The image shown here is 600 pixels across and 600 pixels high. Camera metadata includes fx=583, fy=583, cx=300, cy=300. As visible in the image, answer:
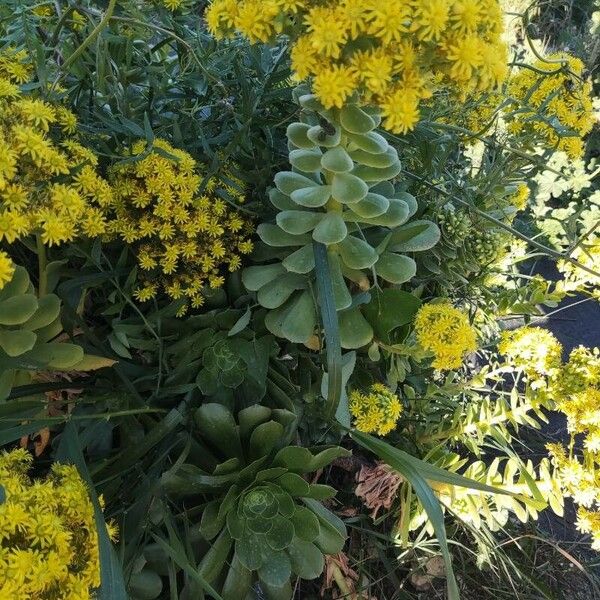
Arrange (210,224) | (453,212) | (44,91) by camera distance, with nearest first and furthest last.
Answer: (44,91) < (210,224) < (453,212)

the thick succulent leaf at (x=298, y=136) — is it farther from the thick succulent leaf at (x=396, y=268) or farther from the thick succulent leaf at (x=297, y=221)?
the thick succulent leaf at (x=396, y=268)

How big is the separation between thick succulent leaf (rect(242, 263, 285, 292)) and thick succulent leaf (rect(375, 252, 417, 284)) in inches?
5.6

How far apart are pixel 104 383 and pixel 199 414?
14cm

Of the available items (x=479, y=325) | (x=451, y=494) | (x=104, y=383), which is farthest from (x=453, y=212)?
(x=104, y=383)

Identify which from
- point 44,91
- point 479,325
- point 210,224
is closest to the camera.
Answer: point 44,91

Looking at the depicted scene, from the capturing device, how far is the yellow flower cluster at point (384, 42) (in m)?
0.47

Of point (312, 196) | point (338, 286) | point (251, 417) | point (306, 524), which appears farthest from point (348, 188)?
point (306, 524)

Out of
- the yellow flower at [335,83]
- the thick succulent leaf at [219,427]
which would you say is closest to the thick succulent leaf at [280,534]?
the thick succulent leaf at [219,427]

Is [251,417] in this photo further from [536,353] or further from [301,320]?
[536,353]

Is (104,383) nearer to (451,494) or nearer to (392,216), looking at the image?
(392,216)

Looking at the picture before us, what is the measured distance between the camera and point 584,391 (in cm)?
93

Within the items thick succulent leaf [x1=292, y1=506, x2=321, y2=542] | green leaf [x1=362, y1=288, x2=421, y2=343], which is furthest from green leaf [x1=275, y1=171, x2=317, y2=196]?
thick succulent leaf [x1=292, y1=506, x2=321, y2=542]

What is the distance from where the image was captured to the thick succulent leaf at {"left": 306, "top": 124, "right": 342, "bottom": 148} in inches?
25.2

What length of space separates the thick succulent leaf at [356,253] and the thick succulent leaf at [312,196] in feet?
0.27
